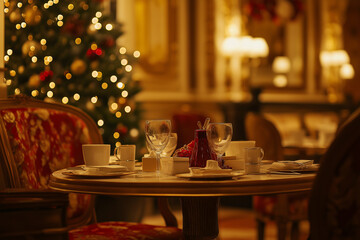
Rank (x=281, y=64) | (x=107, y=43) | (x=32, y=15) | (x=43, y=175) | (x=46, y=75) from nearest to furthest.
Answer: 1. (x=43, y=175)
2. (x=32, y=15)
3. (x=46, y=75)
4. (x=107, y=43)
5. (x=281, y=64)

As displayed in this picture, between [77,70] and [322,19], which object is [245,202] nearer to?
[77,70]

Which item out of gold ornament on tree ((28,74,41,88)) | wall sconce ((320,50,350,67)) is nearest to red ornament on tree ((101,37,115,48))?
gold ornament on tree ((28,74,41,88))

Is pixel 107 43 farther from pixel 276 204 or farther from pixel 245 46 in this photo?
pixel 245 46

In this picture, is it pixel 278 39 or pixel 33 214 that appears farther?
pixel 278 39

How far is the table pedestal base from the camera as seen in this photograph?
1.94 metres

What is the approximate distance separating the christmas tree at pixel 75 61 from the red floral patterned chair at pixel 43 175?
1.24 meters

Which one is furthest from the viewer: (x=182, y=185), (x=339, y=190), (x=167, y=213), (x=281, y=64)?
(x=281, y=64)

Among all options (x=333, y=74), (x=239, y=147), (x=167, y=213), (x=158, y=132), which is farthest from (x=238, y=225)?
(x=333, y=74)

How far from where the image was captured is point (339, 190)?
4.33ft

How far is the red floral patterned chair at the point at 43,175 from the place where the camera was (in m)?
1.60

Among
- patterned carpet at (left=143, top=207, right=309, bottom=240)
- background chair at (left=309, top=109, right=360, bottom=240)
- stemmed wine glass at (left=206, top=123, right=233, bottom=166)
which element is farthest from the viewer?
patterned carpet at (left=143, top=207, right=309, bottom=240)

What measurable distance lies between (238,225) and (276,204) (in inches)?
71.8

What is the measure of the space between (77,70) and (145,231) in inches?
77.1

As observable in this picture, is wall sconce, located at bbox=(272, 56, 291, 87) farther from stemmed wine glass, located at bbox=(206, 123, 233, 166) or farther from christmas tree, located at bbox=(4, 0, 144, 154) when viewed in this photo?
stemmed wine glass, located at bbox=(206, 123, 233, 166)
